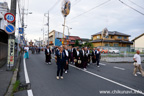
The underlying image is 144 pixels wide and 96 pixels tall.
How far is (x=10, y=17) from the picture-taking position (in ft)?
23.1

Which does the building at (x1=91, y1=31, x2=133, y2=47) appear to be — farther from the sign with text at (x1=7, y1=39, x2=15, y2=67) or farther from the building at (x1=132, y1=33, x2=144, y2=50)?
the sign with text at (x1=7, y1=39, x2=15, y2=67)

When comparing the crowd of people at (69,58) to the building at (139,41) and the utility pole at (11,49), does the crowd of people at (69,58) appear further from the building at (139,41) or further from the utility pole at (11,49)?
the building at (139,41)

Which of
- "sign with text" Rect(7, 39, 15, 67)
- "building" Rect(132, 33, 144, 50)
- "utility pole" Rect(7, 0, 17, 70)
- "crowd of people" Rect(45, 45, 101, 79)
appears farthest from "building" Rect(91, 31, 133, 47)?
"sign with text" Rect(7, 39, 15, 67)

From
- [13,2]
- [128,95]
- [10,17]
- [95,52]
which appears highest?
[13,2]

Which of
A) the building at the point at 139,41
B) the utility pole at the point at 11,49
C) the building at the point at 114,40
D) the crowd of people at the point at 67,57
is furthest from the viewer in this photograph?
the building at the point at 114,40

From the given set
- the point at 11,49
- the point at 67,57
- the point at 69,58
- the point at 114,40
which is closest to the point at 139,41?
the point at 114,40

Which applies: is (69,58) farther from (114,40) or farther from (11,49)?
(114,40)

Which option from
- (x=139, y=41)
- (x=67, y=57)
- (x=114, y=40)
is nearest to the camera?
(x=67, y=57)

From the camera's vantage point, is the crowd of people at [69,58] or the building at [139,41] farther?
the building at [139,41]

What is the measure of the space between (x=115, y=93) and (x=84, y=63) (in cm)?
472

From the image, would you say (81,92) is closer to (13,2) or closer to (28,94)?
Result: (28,94)

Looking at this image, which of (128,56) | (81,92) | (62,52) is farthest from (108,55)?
(81,92)

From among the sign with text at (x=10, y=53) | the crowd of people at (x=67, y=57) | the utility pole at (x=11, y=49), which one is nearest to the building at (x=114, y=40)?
the crowd of people at (x=67, y=57)

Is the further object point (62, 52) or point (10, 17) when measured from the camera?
point (10, 17)
